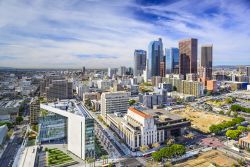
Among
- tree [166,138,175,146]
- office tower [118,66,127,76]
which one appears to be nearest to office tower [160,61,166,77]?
office tower [118,66,127,76]

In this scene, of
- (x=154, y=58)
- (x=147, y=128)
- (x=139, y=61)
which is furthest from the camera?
(x=139, y=61)

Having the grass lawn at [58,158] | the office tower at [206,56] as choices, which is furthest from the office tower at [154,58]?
the grass lawn at [58,158]

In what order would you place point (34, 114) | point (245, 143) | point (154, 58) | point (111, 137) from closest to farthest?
point (245, 143) < point (111, 137) < point (34, 114) < point (154, 58)

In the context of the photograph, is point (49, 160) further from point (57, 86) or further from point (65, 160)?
point (57, 86)

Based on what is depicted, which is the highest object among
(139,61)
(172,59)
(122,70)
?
(139,61)

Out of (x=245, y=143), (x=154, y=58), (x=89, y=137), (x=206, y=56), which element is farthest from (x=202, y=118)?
(x=206, y=56)

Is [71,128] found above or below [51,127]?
above

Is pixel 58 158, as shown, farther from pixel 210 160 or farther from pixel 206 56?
pixel 206 56

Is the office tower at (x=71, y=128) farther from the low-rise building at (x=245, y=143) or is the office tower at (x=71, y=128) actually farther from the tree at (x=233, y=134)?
the tree at (x=233, y=134)

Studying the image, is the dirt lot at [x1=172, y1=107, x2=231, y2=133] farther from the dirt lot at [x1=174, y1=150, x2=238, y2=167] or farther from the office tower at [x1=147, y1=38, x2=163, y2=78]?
the office tower at [x1=147, y1=38, x2=163, y2=78]
